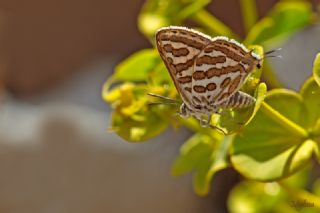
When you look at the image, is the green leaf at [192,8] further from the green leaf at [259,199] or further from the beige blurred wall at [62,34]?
the beige blurred wall at [62,34]

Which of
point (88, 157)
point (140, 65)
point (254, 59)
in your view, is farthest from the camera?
point (88, 157)

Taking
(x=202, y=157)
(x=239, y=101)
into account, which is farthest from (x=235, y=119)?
(x=202, y=157)

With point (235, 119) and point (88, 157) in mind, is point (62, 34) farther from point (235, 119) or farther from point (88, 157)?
point (235, 119)

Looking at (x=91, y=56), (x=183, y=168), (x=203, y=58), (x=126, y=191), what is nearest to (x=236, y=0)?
(x=91, y=56)

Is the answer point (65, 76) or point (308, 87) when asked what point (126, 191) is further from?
point (308, 87)

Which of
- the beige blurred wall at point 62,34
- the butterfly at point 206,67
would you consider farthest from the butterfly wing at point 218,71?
the beige blurred wall at point 62,34

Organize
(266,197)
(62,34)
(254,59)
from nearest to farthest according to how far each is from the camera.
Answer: (254,59) → (266,197) → (62,34)

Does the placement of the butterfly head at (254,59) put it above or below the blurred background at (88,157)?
above
